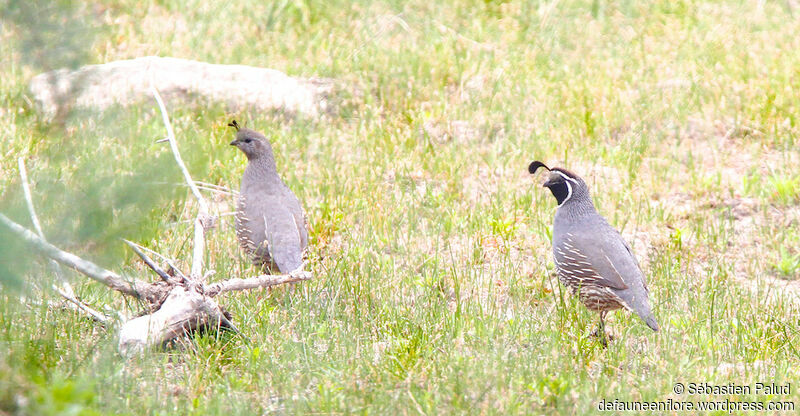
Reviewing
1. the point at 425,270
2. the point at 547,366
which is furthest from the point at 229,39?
the point at 547,366

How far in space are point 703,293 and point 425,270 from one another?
1835 mm

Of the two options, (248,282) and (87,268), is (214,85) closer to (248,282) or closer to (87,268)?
(248,282)

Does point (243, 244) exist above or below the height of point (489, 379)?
below

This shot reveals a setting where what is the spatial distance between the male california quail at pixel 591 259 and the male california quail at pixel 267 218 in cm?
166

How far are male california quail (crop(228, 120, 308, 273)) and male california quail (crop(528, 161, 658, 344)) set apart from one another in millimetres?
1661

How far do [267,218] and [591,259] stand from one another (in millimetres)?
2179

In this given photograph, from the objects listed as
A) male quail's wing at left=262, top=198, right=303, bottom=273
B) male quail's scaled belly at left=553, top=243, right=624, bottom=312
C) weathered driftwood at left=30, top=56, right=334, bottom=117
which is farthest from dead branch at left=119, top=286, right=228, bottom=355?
weathered driftwood at left=30, top=56, right=334, bottom=117

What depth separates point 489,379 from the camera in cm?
436

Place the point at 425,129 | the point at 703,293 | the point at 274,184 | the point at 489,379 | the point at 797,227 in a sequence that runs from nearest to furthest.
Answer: the point at 489,379, the point at 703,293, the point at 274,184, the point at 797,227, the point at 425,129

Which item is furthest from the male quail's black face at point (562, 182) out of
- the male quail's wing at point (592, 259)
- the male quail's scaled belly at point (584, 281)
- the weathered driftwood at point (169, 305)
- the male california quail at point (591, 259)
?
the weathered driftwood at point (169, 305)

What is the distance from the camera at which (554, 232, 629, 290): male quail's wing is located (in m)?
5.54

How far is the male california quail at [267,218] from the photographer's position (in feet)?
20.5

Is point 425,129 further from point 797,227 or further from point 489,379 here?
point 489,379

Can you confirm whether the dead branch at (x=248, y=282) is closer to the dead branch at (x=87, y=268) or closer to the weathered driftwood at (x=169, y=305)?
the weathered driftwood at (x=169, y=305)
